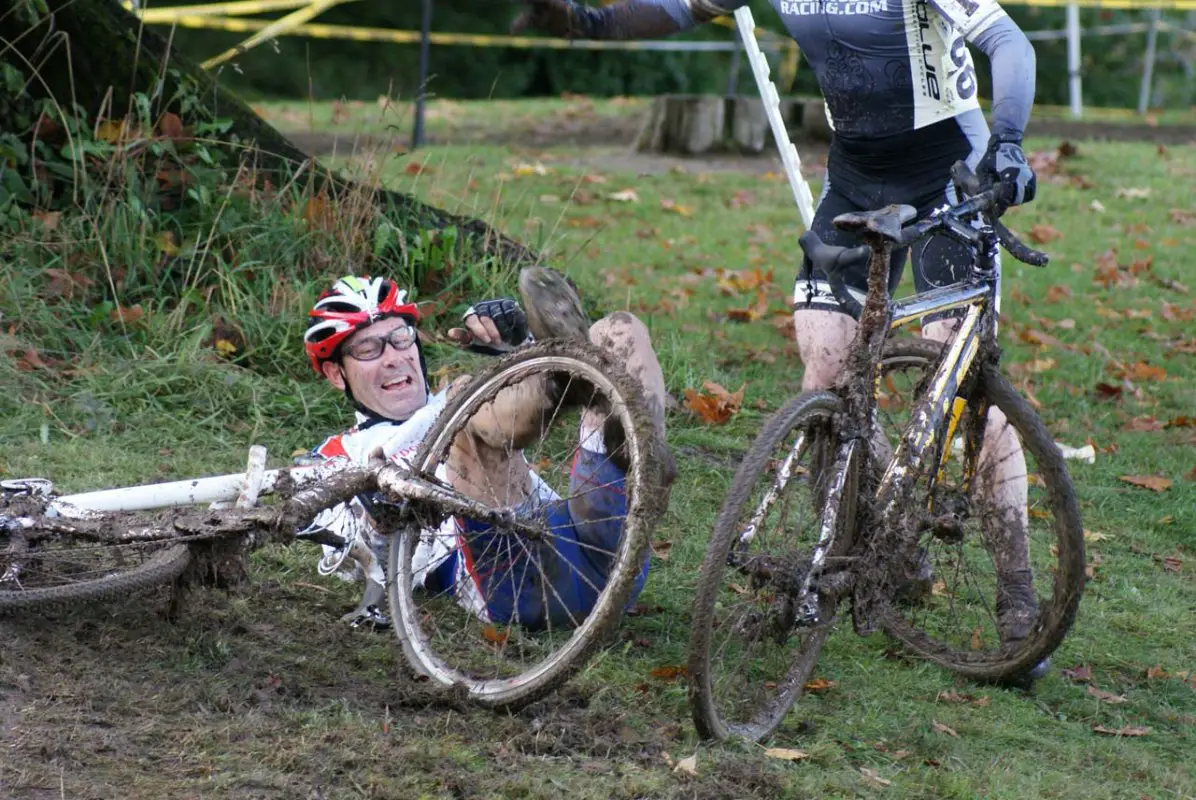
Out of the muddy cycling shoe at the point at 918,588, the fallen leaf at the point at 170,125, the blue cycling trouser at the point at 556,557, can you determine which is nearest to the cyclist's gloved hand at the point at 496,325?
the blue cycling trouser at the point at 556,557

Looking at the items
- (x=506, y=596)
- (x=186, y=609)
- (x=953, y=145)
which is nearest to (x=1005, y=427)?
(x=953, y=145)

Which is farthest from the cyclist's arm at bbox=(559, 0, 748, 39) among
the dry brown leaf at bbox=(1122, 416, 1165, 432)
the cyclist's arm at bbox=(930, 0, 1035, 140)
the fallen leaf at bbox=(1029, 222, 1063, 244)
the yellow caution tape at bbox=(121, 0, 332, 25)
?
the yellow caution tape at bbox=(121, 0, 332, 25)

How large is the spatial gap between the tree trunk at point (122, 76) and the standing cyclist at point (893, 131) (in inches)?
99.1

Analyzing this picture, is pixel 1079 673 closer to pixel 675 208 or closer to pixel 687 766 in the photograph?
pixel 687 766

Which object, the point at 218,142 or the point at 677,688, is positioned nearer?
the point at 677,688

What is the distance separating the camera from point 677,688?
397 cm

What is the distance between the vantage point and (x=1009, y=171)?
3.83m

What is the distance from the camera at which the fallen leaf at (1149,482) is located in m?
6.16

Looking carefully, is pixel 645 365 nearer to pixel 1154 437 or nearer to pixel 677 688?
pixel 677 688

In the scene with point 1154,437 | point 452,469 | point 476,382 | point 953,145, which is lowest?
point 1154,437

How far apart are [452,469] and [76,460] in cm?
203

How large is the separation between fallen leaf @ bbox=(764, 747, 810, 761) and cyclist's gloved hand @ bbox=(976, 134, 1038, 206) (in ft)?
4.56

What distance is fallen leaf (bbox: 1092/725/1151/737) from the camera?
4.02 metres

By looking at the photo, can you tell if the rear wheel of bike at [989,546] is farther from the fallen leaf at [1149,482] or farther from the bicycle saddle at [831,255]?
the fallen leaf at [1149,482]
